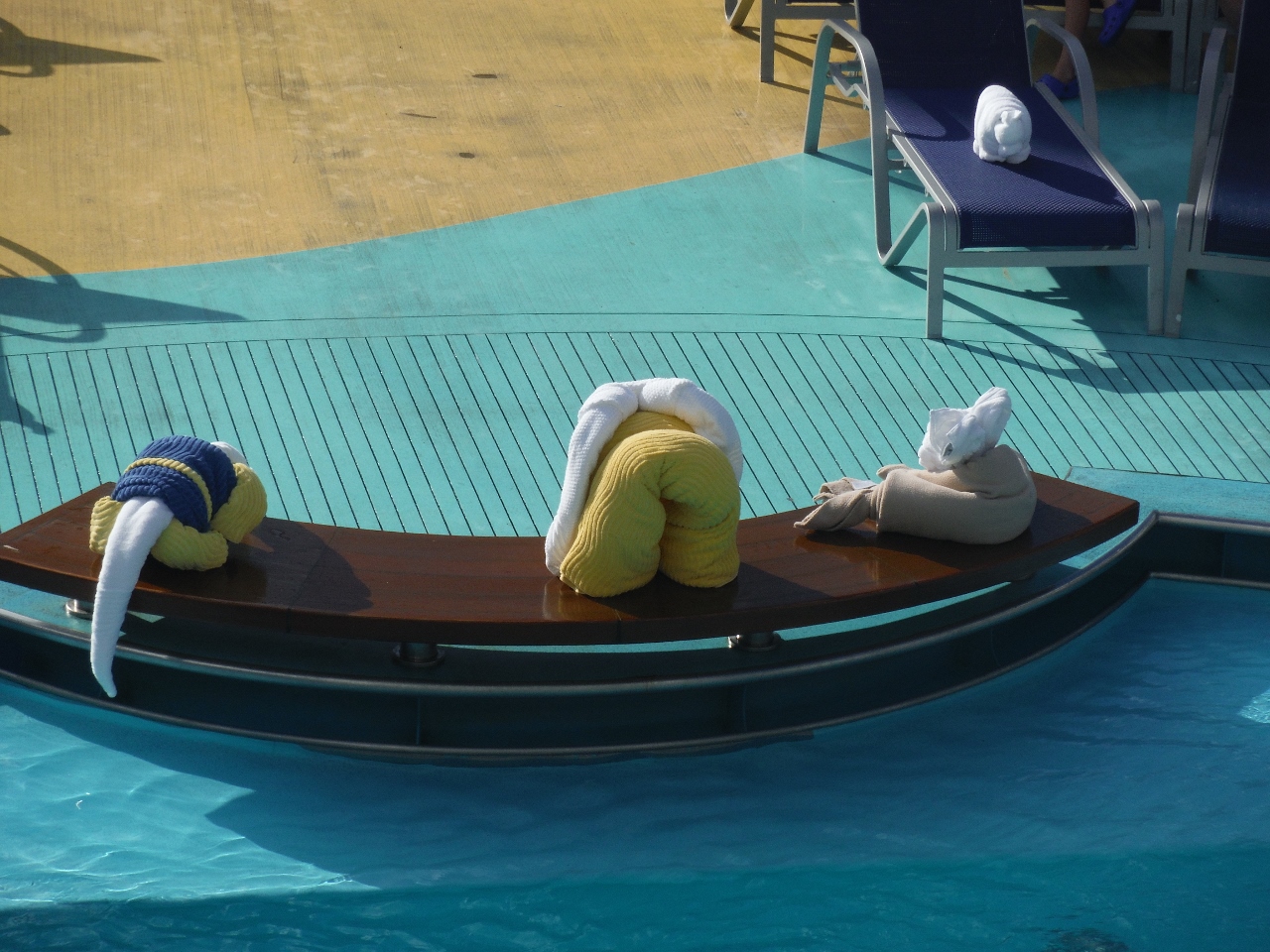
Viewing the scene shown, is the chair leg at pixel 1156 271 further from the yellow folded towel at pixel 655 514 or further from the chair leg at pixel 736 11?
the chair leg at pixel 736 11

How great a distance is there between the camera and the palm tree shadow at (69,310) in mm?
5781

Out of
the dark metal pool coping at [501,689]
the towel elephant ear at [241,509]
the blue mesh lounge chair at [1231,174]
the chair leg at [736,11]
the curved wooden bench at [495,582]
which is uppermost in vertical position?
the chair leg at [736,11]

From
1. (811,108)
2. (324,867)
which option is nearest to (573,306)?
(811,108)

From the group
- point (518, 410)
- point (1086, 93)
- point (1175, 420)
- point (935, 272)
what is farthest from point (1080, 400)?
point (518, 410)

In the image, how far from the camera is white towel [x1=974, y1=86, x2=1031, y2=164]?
6172mm

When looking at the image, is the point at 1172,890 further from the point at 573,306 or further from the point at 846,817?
the point at 573,306

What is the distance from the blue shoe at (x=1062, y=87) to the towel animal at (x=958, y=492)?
14.4 feet

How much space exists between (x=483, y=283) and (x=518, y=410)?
39.8 inches

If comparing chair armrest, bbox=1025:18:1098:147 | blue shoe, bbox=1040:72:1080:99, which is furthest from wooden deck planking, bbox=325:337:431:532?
blue shoe, bbox=1040:72:1080:99

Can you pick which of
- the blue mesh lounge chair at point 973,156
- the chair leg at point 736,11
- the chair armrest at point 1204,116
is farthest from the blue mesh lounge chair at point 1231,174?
the chair leg at point 736,11

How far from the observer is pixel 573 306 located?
612cm

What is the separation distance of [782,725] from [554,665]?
0.67m

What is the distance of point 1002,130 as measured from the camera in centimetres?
618

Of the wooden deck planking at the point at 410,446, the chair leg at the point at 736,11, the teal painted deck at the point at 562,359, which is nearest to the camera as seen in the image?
the wooden deck planking at the point at 410,446
